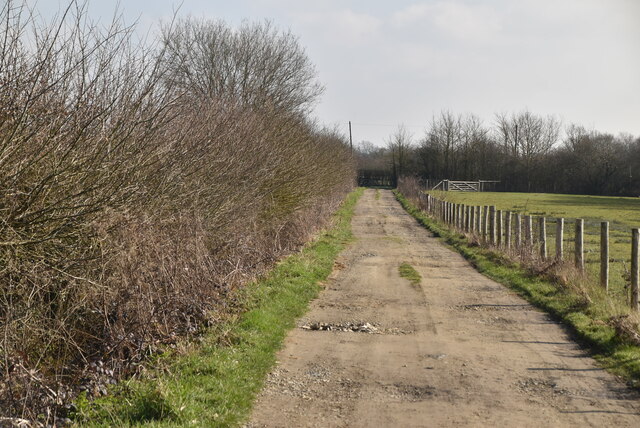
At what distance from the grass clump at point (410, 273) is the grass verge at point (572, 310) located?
1621 millimetres

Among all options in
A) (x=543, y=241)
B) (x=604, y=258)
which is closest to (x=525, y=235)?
(x=543, y=241)

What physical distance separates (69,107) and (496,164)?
84.4 meters

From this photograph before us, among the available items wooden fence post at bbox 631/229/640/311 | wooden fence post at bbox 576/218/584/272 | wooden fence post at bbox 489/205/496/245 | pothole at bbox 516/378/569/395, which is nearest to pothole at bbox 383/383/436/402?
pothole at bbox 516/378/569/395

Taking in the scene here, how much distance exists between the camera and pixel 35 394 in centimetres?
607

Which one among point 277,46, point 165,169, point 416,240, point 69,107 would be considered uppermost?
point 277,46

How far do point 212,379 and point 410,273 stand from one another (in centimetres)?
919

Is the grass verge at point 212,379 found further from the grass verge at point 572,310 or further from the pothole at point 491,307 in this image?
the grass verge at point 572,310

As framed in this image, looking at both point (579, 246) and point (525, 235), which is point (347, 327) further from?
point (525, 235)

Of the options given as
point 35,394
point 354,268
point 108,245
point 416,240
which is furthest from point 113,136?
point 416,240

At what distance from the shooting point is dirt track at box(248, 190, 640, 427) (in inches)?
231

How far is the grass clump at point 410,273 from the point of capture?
45.8 feet

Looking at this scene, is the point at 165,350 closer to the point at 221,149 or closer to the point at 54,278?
the point at 54,278

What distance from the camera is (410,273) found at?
15133 mm

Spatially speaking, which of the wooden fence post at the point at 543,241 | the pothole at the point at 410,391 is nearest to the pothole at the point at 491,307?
the wooden fence post at the point at 543,241
